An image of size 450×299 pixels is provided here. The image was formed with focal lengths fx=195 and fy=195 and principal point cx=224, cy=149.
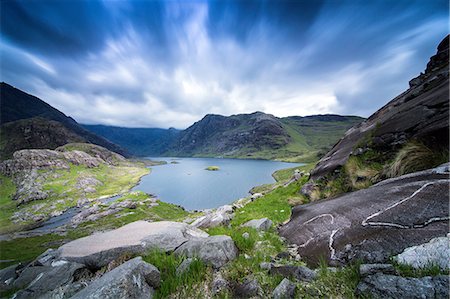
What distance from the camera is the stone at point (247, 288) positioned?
16.6 ft

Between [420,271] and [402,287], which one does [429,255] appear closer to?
[420,271]

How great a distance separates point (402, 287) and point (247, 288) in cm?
337

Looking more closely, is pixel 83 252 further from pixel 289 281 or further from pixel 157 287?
pixel 289 281

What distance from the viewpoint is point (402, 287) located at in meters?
3.51

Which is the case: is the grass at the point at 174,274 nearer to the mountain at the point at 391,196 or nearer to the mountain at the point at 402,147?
the mountain at the point at 391,196

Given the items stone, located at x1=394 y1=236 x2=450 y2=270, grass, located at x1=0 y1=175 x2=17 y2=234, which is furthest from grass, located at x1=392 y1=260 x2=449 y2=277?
grass, located at x1=0 y1=175 x2=17 y2=234

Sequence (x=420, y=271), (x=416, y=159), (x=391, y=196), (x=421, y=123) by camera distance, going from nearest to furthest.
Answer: (x=420, y=271)
(x=391, y=196)
(x=416, y=159)
(x=421, y=123)

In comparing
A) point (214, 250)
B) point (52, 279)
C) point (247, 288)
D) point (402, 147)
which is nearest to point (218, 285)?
point (247, 288)

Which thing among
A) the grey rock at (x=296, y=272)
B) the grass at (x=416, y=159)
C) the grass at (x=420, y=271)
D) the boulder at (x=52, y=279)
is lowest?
the boulder at (x=52, y=279)

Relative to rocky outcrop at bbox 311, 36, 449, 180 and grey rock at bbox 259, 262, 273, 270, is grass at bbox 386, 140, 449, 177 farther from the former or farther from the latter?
grey rock at bbox 259, 262, 273, 270

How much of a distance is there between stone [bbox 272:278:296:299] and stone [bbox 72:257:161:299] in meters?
3.28

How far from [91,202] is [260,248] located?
5009 inches

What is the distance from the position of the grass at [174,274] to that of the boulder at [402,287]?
408cm

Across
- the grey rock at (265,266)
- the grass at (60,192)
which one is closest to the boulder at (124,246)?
the grey rock at (265,266)
